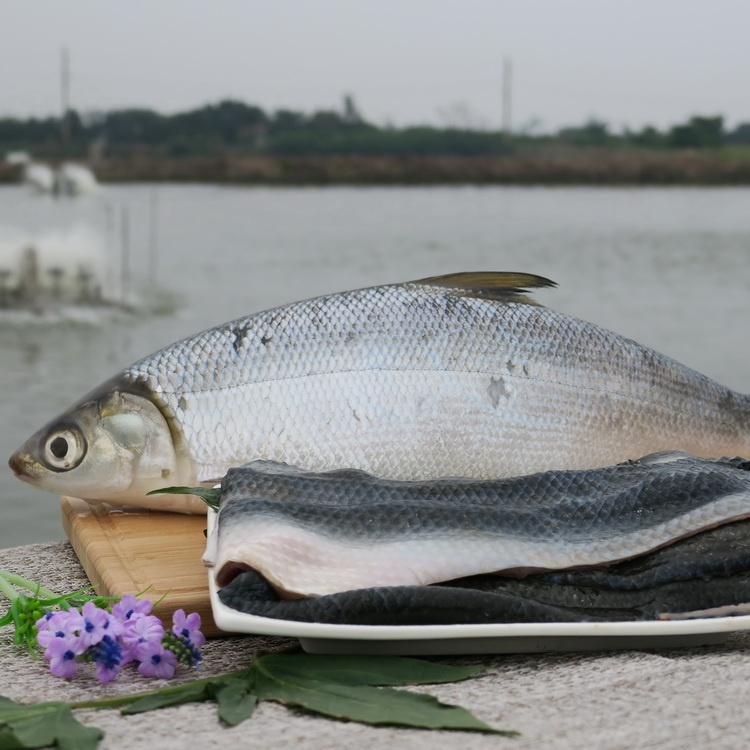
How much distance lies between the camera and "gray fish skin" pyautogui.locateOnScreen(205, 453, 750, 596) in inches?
41.7

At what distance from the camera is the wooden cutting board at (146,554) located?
48.6 inches

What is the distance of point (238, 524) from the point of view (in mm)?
1089

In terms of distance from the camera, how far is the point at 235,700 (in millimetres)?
940

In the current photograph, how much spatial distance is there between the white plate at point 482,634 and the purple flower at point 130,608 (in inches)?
2.8

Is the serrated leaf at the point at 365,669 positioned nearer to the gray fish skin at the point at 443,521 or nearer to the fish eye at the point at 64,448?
the gray fish skin at the point at 443,521

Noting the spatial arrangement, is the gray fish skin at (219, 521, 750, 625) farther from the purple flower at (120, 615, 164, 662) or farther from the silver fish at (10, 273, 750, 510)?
the silver fish at (10, 273, 750, 510)

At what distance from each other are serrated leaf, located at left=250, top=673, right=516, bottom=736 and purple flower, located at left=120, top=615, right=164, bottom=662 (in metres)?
0.12

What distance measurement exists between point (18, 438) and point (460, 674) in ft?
11.6

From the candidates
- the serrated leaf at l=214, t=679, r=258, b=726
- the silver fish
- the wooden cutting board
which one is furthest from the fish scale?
the serrated leaf at l=214, t=679, r=258, b=726

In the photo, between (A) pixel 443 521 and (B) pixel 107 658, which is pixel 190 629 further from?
(A) pixel 443 521

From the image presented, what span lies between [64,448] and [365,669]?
755mm

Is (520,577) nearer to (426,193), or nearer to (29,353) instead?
(29,353)

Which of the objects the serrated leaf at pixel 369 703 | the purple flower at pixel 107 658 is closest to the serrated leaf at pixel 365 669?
the serrated leaf at pixel 369 703

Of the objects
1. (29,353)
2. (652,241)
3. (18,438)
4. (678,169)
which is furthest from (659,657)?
(652,241)
